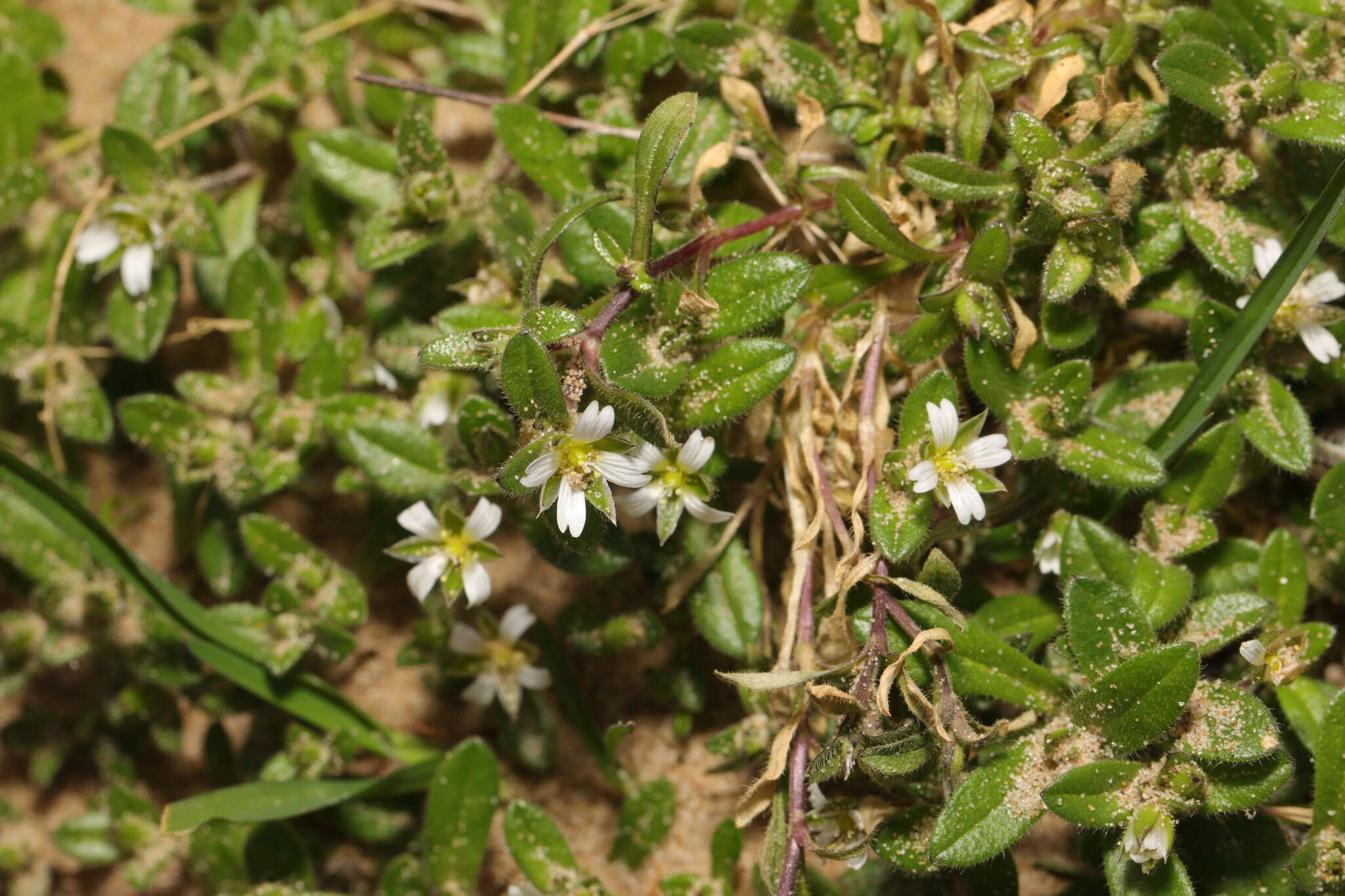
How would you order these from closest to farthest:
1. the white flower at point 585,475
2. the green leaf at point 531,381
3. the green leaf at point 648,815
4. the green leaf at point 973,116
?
the green leaf at point 531,381 < the white flower at point 585,475 < the green leaf at point 973,116 < the green leaf at point 648,815

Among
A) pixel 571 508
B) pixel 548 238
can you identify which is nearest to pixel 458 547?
pixel 571 508

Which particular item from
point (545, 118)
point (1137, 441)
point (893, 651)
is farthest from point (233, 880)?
point (1137, 441)

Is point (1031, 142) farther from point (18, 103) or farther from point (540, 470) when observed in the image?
point (18, 103)

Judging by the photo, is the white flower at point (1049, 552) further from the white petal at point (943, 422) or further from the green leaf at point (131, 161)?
the green leaf at point (131, 161)

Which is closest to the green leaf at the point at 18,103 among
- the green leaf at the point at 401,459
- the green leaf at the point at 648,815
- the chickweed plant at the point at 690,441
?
the chickweed plant at the point at 690,441

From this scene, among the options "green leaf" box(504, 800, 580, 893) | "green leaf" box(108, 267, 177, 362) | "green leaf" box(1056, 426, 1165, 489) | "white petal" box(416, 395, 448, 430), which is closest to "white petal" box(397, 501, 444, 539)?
"white petal" box(416, 395, 448, 430)
